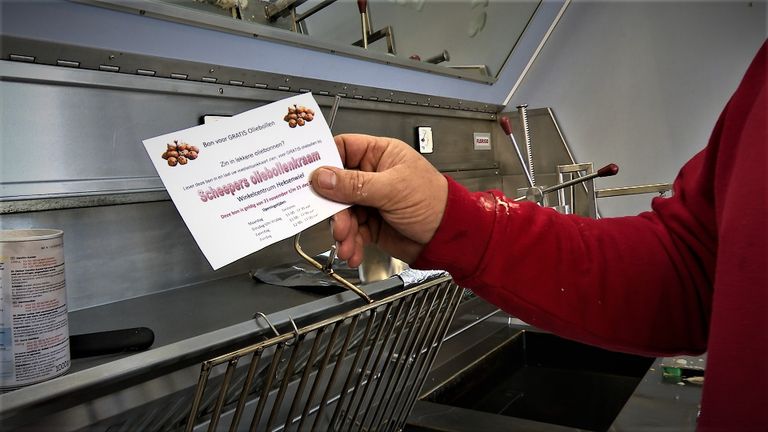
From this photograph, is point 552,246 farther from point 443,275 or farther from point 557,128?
point 557,128

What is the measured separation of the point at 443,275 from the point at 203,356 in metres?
0.43

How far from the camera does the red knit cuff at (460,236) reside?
77 cm

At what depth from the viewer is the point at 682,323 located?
796 millimetres

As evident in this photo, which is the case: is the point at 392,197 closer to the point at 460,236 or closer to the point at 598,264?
the point at 460,236

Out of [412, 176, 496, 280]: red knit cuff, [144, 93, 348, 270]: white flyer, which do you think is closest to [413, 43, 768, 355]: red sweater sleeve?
[412, 176, 496, 280]: red knit cuff

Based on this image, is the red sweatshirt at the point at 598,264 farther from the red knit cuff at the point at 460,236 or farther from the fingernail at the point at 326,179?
the fingernail at the point at 326,179

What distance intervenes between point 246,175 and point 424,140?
1.37 m

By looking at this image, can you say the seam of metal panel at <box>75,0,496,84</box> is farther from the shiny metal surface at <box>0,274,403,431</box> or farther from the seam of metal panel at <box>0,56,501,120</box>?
the shiny metal surface at <box>0,274,403,431</box>

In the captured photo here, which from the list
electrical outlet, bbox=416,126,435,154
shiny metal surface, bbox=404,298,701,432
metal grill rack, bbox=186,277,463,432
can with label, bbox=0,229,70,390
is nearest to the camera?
can with label, bbox=0,229,70,390

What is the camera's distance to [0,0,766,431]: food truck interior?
0.76 metres

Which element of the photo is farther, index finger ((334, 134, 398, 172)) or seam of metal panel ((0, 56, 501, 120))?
seam of metal panel ((0, 56, 501, 120))

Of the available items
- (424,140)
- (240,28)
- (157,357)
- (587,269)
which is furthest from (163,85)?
(424,140)

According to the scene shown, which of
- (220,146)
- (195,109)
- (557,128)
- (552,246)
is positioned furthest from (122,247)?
(557,128)

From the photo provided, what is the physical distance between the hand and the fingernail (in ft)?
0.13
